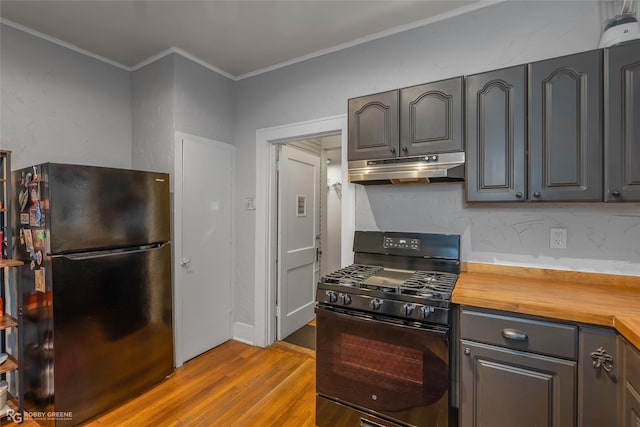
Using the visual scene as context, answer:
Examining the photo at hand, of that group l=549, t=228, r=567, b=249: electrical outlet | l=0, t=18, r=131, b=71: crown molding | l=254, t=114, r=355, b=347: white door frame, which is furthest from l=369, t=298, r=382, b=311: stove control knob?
l=0, t=18, r=131, b=71: crown molding

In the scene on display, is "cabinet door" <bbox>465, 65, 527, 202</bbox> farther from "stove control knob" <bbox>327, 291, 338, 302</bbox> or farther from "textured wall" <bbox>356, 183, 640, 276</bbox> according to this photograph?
"stove control knob" <bbox>327, 291, 338, 302</bbox>

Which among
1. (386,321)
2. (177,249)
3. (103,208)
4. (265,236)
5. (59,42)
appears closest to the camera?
(386,321)

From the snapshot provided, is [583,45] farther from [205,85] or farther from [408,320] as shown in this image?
[205,85]

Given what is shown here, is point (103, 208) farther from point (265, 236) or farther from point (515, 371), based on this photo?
point (515, 371)

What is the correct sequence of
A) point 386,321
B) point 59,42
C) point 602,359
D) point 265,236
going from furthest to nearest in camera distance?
point 265,236 → point 59,42 → point 386,321 → point 602,359

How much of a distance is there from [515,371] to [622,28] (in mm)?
1758

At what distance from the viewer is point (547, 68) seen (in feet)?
5.29

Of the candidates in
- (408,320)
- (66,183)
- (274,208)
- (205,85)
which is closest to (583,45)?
(408,320)

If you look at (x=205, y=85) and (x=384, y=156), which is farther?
(x=205, y=85)

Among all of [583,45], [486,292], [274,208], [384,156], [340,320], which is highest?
[583,45]

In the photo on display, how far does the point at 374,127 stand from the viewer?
6.88 ft

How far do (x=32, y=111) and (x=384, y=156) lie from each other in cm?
264

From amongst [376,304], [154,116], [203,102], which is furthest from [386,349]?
[154,116]

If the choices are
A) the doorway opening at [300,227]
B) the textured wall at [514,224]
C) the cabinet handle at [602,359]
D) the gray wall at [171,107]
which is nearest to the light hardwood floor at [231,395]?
the doorway opening at [300,227]
